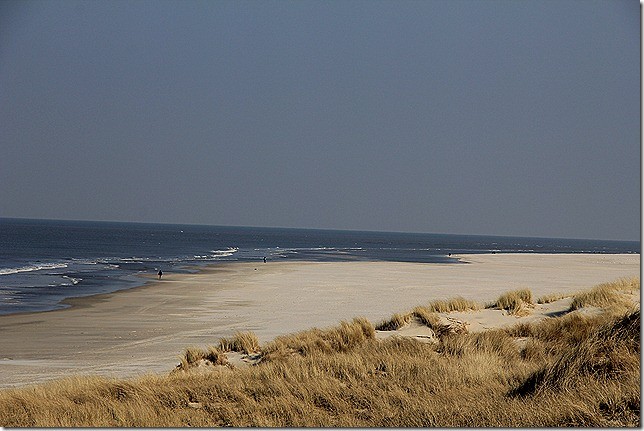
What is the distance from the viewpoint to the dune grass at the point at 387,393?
28.1ft

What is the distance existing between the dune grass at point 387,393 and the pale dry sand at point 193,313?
4.36 meters

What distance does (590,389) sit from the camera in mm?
8664

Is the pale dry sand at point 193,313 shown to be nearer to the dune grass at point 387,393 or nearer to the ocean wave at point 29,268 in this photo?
the dune grass at point 387,393

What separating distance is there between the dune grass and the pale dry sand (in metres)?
4.36

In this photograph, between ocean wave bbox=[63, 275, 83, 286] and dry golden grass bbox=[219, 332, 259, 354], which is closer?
dry golden grass bbox=[219, 332, 259, 354]

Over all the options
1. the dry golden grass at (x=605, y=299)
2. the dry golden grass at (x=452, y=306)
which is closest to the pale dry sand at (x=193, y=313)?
the dry golden grass at (x=452, y=306)

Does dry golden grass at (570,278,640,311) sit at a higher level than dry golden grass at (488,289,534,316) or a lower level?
higher

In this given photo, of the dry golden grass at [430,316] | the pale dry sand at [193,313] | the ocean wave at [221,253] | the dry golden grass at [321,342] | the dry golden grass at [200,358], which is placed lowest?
the pale dry sand at [193,313]

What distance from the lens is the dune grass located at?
8578 millimetres

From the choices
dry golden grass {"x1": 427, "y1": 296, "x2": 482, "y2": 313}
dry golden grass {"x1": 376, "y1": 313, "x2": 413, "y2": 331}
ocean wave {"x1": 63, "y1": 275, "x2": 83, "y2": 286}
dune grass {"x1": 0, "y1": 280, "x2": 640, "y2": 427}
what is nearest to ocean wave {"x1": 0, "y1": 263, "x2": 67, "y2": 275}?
ocean wave {"x1": 63, "y1": 275, "x2": 83, "y2": 286}

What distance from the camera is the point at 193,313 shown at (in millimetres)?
25969

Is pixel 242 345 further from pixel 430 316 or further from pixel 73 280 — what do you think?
pixel 73 280

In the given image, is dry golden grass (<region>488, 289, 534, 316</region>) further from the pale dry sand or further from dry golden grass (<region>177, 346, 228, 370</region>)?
dry golden grass (<region>177, 346, 228, 370</region>)

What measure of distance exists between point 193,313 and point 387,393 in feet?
56.5
